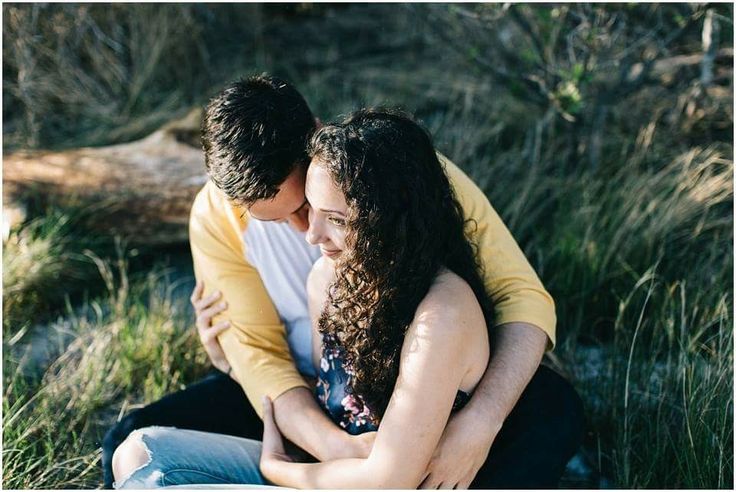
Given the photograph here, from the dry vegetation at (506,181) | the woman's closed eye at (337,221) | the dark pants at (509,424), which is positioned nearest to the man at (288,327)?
the dark pants at (509,424)

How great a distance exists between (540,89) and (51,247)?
2.43 meters

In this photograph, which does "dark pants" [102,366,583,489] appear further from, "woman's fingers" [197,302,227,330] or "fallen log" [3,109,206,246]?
"fallen log" [3,109,206,246]

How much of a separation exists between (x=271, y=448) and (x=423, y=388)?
620 millimetres

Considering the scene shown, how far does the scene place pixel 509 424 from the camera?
8.21 ft

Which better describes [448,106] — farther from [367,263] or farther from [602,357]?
[367,263]

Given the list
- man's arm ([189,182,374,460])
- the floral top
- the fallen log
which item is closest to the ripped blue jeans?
man's arm ([189,182,374,460])

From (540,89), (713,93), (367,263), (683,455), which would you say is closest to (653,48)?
(713,93)

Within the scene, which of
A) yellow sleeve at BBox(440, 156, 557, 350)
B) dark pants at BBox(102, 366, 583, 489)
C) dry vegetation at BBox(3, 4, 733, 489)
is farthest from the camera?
dry vegetation at BBox(3, 4, 733, 489)

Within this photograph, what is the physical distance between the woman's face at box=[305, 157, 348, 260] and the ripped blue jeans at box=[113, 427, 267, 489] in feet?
2.41

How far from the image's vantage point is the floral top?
243 centimetres

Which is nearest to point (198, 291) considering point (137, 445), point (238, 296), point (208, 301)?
point (208, 301)

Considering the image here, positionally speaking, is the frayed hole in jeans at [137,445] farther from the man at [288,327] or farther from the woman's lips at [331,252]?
the woman's lips at [331,252]

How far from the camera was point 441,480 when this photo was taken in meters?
2.31

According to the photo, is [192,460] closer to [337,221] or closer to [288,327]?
[288,327]
